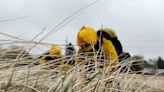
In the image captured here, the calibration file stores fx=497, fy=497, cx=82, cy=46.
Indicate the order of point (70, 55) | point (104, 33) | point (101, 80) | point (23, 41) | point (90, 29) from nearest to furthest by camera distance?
1. point (23, 41)
2. point (101, 80)
3. point (70, 55)
4. point (90, 29)
5. point (104, 33)

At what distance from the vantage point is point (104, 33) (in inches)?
178

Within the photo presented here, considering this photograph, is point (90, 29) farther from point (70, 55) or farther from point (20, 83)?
point (20, 83)

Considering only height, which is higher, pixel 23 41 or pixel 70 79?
pixel 23 41

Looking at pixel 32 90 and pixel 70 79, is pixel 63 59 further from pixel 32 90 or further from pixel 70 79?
pixel 32 90

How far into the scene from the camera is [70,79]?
2248 millimetres

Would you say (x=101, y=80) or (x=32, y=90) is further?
(x=101, y=80)

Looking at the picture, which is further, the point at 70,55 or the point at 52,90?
the point at 70,55

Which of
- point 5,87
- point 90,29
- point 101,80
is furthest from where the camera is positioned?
point 90,29

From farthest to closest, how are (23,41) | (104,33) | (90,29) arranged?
(104,33), (90,29), (23,41)

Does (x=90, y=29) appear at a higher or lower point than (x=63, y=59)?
higher

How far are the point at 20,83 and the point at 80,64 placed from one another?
553 mm

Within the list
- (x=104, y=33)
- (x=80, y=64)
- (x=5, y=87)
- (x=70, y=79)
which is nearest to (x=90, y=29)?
(x=104, y=33)

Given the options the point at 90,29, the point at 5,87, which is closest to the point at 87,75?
the point at 5,87

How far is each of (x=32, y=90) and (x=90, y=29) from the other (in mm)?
2059
